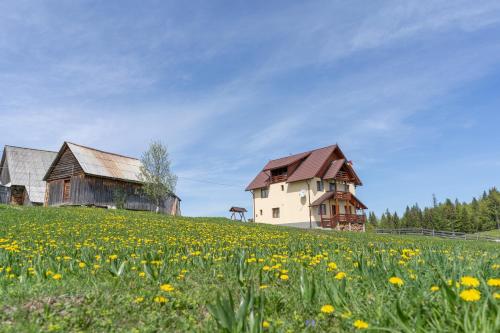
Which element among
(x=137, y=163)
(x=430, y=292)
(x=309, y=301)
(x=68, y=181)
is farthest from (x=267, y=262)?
(x=137, y=163)

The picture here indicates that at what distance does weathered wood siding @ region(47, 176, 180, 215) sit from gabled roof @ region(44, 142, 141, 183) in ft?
2.49

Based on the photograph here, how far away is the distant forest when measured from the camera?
102562 mm

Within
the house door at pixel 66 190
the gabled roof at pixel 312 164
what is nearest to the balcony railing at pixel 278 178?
the gabled roof at pixel 312 164

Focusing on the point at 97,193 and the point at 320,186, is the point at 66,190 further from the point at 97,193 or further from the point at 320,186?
the point at 320,186

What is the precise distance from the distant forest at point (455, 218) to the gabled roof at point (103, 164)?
308 feet

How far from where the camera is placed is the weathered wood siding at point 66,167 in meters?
36.6

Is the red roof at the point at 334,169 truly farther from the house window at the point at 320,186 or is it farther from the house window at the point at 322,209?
the house window at the point at 322,209

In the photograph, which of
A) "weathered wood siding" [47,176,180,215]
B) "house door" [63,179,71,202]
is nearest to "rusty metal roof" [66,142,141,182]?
→ "weathered wood siding" [47,176,180,215]

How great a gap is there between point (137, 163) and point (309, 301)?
4278cm

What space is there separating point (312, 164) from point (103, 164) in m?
25.4

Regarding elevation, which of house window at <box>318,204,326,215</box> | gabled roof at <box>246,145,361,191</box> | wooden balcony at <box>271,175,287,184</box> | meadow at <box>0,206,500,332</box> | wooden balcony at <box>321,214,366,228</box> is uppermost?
gabled roof at <box>246,145,361,191</box>

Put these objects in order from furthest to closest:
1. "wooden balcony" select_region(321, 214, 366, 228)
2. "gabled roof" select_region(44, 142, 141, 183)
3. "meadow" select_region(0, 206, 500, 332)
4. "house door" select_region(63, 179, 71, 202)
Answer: "wooden balcony" select_region(321, 214, 366, 228) → "house door" select_region(63, 179, 71, 202) → "gabled roof" select_region(44, 142, 141, 183) → "meadow" select_region(0, 206, 500, 332)

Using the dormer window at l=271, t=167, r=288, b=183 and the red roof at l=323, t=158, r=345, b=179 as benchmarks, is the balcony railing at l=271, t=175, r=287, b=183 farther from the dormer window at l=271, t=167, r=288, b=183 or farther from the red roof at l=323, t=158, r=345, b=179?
the red roof at l=323, t=158, r=345, b=179

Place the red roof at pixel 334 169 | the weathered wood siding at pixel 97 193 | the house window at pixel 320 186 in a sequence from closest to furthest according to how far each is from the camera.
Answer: the weathered wood siding at pixel 97 193 → the red roof at pixel 334 169 → the house window at pixel 320 186
